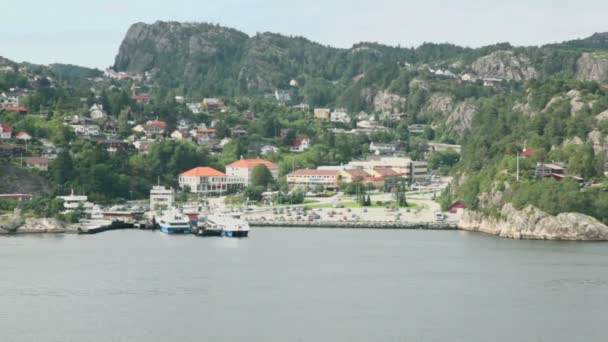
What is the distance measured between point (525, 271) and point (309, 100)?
131 meters

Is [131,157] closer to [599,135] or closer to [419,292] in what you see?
[599,135]

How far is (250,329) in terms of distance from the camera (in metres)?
40.9

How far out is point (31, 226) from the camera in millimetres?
77250

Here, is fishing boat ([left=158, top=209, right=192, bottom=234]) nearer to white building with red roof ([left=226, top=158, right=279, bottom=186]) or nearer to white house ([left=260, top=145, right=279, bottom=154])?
white building with red roof ([left=226, top=158, right=279, bottom=186])

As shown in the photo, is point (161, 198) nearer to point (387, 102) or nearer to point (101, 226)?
point (101, 226)

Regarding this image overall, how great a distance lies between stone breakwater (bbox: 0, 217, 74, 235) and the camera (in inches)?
3017

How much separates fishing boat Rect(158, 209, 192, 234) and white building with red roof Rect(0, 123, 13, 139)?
81.2 feet

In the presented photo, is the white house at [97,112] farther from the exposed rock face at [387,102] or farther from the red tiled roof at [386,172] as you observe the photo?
the exposed rock face at [387,102]

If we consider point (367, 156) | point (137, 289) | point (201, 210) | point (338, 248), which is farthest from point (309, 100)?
point (137, 289)

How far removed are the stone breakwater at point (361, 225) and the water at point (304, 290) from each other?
30.6 feet

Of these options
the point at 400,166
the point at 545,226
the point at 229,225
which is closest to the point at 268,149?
the point at 400,166

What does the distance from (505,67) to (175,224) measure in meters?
105

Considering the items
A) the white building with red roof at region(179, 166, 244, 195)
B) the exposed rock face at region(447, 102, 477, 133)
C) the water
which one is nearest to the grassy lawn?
the white building with red roof at region(179, 166, 244, 195)

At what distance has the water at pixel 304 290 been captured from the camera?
4106cm
